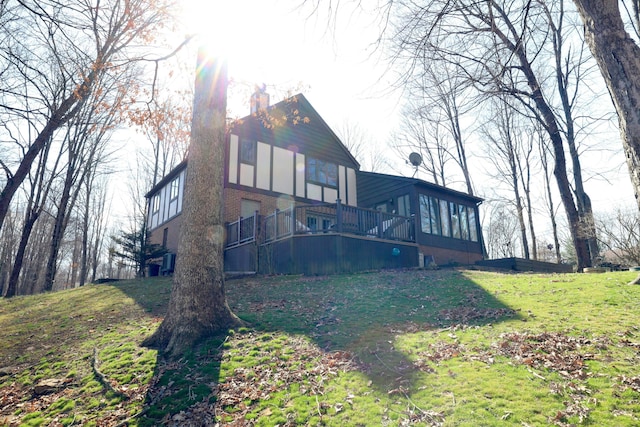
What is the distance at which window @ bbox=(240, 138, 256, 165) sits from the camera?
660 inches

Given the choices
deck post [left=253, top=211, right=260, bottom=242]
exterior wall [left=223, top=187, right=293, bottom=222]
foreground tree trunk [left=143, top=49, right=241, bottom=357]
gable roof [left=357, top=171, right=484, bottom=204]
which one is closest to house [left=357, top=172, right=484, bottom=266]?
gable roof [left=357, top=171, right=484, bottom=204]

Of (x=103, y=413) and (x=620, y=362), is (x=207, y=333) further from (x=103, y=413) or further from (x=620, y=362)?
(x=620, y=362)

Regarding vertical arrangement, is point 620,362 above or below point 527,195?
below

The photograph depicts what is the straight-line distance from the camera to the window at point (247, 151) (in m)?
16.8

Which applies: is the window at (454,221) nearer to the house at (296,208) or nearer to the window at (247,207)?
the house at (296,208)

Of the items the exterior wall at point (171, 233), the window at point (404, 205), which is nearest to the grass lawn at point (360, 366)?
the window at point (404, 205)

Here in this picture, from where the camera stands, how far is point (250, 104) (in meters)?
11.3

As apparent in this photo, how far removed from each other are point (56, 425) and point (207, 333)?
7.18ft

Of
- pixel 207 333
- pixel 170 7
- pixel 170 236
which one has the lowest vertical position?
pixel 207 333

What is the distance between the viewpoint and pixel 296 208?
1377 centimetres

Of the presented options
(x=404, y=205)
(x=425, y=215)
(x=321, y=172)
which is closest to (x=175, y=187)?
(x=321, y=172)

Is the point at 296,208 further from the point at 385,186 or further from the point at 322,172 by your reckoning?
the point at 385,186

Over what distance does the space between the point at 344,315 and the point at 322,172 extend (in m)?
13.0

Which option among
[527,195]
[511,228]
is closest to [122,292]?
[527,195]
